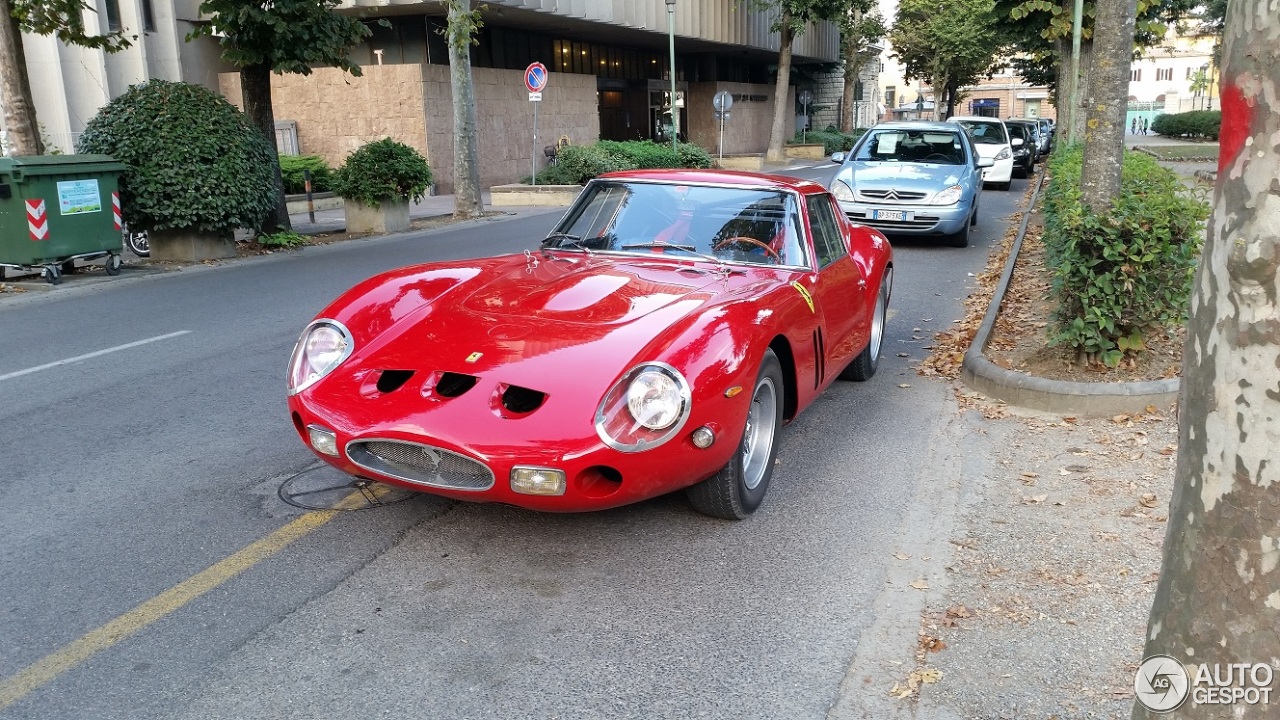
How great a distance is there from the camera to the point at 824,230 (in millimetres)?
5484

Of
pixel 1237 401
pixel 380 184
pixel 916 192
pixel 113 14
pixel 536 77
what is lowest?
pixel 916 192

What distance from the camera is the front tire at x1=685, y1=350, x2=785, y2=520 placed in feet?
12.9

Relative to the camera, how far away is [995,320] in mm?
8086

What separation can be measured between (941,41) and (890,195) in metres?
42.8

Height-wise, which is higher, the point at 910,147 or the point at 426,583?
the point at 910,147

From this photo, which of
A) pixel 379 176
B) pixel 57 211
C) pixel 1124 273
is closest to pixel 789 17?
pixel 379 176

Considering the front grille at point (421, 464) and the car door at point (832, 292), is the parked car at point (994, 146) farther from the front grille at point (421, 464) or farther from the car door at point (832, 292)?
the front grille at point (421, 464)

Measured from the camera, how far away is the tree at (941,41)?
49.8 metres

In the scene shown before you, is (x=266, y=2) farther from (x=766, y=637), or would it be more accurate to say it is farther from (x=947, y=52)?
(x=947, y=52)

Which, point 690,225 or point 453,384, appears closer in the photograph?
point 453,384

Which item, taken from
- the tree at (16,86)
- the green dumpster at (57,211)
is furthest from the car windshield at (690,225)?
the tree at (16,86)

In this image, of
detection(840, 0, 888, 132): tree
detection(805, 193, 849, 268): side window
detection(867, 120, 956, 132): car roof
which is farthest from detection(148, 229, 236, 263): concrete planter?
detection(840, 0, 888, 132): tree

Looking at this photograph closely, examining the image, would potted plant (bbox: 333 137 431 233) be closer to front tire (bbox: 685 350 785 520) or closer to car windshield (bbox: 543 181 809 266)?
car windshield (bbox: 543 181 809 266)

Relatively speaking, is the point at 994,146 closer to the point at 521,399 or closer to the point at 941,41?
the point at 521,399
